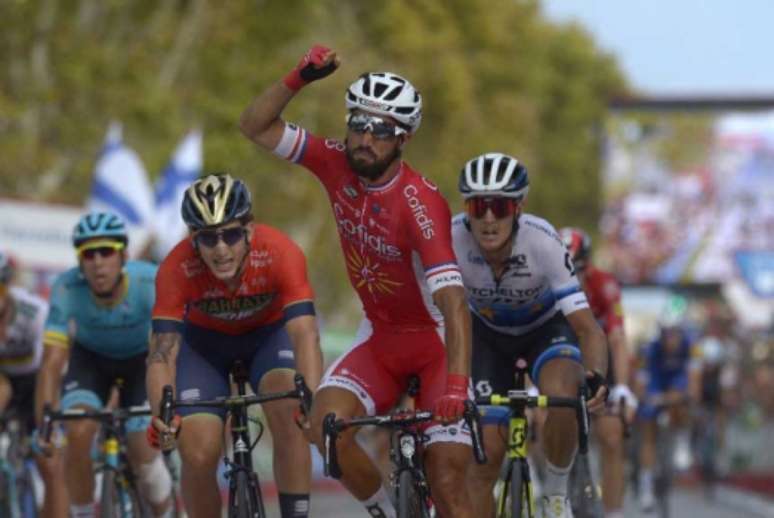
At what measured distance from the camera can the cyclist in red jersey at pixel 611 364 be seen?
609 inches

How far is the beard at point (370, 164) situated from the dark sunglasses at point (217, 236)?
0.67 m

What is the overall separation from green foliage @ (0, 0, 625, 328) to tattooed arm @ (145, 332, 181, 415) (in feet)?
71.0

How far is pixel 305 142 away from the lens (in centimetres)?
1137

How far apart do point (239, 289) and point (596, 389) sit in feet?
6.01

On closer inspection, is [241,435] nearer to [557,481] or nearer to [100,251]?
[557,481]

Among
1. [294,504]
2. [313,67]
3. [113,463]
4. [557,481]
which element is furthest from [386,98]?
[113,463]

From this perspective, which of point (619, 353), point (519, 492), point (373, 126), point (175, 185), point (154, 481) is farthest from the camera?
point (175, 185)

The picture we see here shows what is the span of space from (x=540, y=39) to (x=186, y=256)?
210 feet

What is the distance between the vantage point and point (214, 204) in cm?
1121

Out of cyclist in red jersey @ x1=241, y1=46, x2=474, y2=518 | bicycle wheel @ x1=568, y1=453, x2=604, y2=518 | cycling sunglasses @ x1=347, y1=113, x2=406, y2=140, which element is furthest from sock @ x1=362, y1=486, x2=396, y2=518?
bicycle wheel @ x1=568, y1=453, x2=604, y2=518

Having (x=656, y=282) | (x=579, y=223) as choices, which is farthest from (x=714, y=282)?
(x=579, y=223)

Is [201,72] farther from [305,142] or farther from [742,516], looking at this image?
[305,142]

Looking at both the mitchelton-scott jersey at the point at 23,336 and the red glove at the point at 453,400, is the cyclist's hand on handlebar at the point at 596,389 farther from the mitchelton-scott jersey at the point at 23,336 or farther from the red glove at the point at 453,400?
the mitchelton-scott jersey at the point at 23,336

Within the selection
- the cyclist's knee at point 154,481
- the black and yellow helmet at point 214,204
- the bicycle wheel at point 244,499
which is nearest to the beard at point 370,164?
the black and yellow helmet at point 214,204
